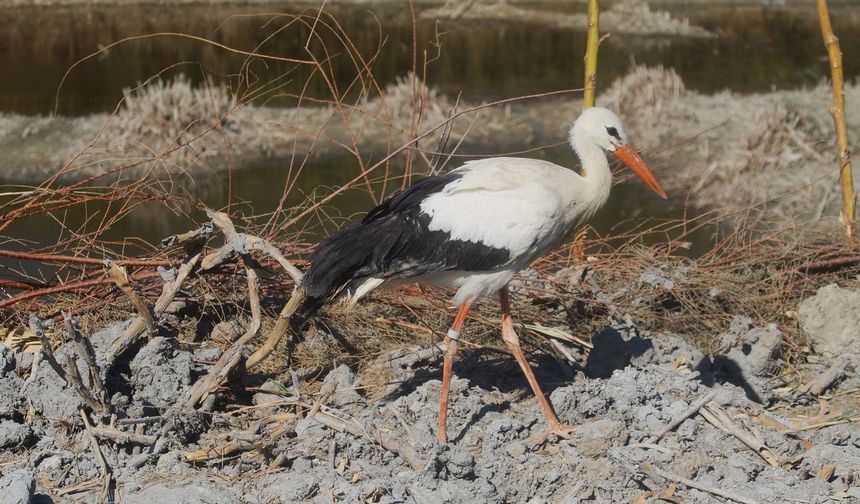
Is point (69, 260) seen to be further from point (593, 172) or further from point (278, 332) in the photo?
point (593, 172)

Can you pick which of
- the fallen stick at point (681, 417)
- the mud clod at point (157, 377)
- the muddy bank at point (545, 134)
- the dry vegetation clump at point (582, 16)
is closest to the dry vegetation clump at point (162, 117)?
the muddy bank at point (545, 134)

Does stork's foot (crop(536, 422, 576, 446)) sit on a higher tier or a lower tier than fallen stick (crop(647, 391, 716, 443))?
lower

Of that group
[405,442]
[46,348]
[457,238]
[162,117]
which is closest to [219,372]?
[46,348]

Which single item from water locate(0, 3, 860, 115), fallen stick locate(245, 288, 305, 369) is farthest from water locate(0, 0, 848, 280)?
fallen stick locate(245, 288, 305, 369)

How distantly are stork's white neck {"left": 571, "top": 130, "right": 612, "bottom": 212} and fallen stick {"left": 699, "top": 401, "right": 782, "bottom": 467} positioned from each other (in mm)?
1098

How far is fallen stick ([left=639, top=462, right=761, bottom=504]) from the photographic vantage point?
14.7 feet

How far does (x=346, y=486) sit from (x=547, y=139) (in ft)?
25.6

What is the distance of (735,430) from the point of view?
16.1 ft

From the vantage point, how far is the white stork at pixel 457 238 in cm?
505

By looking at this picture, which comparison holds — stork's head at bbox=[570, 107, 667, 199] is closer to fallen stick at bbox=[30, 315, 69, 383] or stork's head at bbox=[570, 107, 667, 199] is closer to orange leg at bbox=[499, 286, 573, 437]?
orange leg at bbox=[499, 286, 573, 437]

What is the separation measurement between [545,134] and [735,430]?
7523 millimetres

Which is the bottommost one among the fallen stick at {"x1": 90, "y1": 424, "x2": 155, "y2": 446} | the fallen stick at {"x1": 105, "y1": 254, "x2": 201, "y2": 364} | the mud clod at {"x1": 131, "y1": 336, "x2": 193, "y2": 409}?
the fallen stick at {"x1": 90, "y1": 424, "x2": 155, "y2": 446}

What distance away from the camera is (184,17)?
17859 mm

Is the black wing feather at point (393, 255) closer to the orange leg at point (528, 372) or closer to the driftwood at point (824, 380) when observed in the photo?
the orange leg at point (528, 372)
